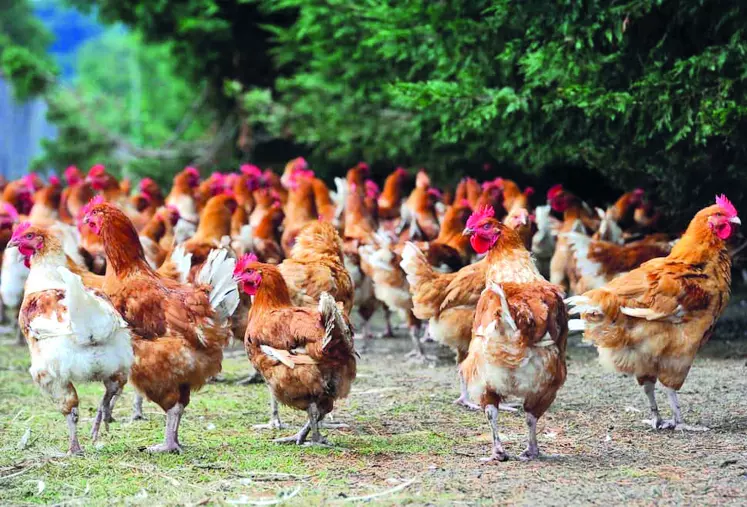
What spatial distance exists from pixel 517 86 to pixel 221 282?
489 centimetres

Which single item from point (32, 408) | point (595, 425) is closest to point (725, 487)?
point (595, 425)

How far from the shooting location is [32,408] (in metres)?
7.56

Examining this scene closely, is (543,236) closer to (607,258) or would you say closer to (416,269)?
(607,258)

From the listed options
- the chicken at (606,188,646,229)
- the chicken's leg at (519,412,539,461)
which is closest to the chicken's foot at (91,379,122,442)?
the chicken's leg at (519,412,539,461)

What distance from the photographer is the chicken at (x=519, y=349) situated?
546 centimetres

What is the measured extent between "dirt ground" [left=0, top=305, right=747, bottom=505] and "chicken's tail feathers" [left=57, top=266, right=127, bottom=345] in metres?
0.79

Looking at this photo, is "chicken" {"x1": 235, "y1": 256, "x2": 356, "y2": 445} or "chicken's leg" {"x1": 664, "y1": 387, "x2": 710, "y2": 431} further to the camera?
"chicken's leg" {"x1": 664, "y1": 387, "x2": 710, "y2": 431}

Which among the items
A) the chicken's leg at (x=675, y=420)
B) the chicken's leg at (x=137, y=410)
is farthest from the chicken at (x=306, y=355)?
the chicken's leg at (x=675, y=420)

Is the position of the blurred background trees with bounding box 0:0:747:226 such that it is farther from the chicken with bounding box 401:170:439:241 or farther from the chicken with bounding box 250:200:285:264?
the chicken with bounding box 250:200:285:264

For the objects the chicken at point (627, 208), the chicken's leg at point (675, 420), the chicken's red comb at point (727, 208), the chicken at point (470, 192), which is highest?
the chicken at point (470, 192)

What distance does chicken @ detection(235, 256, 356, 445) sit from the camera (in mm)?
5945

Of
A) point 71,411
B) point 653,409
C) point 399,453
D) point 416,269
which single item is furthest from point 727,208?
point 71,411

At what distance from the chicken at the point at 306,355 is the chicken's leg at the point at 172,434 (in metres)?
0.60

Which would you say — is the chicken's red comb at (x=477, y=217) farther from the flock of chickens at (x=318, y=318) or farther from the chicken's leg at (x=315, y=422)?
the chicken's leg at (x=315, y=422)
